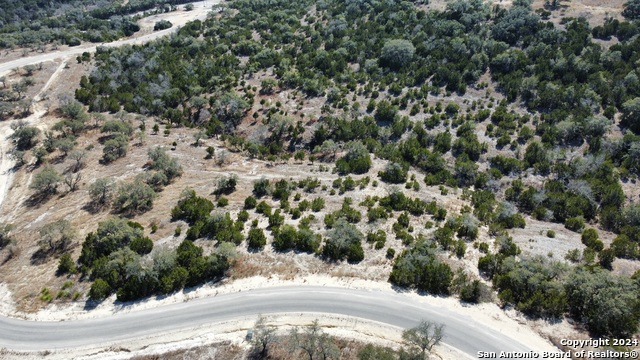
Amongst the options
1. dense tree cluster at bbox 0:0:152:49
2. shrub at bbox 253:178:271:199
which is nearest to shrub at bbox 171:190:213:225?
shrub at bbox 253:178:271:199

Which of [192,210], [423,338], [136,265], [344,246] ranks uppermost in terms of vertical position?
[423,338]

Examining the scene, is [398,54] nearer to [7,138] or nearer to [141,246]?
[141,246]

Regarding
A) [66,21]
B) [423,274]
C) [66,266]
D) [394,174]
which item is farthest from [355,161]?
[66,21]

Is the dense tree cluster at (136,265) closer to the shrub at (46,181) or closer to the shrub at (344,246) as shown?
the shrub at (344,246)

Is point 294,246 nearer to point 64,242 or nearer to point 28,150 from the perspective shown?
point 64,242

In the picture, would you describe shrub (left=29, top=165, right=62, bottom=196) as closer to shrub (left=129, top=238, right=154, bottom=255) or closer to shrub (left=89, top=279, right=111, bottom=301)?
shrub (left=129, top=238, right=154, bottom=255)

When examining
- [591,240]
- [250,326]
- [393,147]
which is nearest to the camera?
[250,326]
